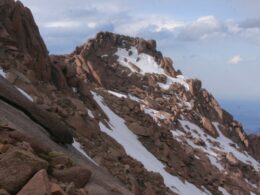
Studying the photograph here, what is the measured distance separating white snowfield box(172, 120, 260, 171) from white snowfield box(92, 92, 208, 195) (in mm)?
18561

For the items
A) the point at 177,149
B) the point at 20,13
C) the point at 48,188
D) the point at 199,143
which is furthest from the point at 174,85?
the point at 48,188

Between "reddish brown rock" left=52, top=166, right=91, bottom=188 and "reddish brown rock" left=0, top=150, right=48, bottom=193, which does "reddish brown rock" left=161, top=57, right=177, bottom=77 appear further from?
"reddish brown rock" left=0, top=150, right=48, bottom=193

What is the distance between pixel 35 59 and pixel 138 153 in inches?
391

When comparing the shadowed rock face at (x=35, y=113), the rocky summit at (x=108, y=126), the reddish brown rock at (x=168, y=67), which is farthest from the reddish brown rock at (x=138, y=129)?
the reddish brown rock at (x=168, y=67)

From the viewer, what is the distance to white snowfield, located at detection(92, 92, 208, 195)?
34219 mm

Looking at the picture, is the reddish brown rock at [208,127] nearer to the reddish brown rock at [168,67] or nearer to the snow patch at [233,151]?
the snow patch at [233,151]

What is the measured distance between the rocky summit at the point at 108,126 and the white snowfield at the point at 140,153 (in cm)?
11

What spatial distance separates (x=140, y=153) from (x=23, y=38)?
1165cm

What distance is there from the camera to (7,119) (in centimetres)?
1628

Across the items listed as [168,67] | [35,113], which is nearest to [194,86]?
[168,67]

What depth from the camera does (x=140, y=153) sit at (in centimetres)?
3662

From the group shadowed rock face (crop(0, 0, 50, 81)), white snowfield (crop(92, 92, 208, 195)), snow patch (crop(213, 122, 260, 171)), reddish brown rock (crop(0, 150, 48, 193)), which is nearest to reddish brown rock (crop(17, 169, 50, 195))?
reddish brown rock (crop(0, 150, 48, 193))

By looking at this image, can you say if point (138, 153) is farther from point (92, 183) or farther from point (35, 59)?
point (92, 183)

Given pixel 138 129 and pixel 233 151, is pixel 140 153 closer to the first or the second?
pixel 138 129
